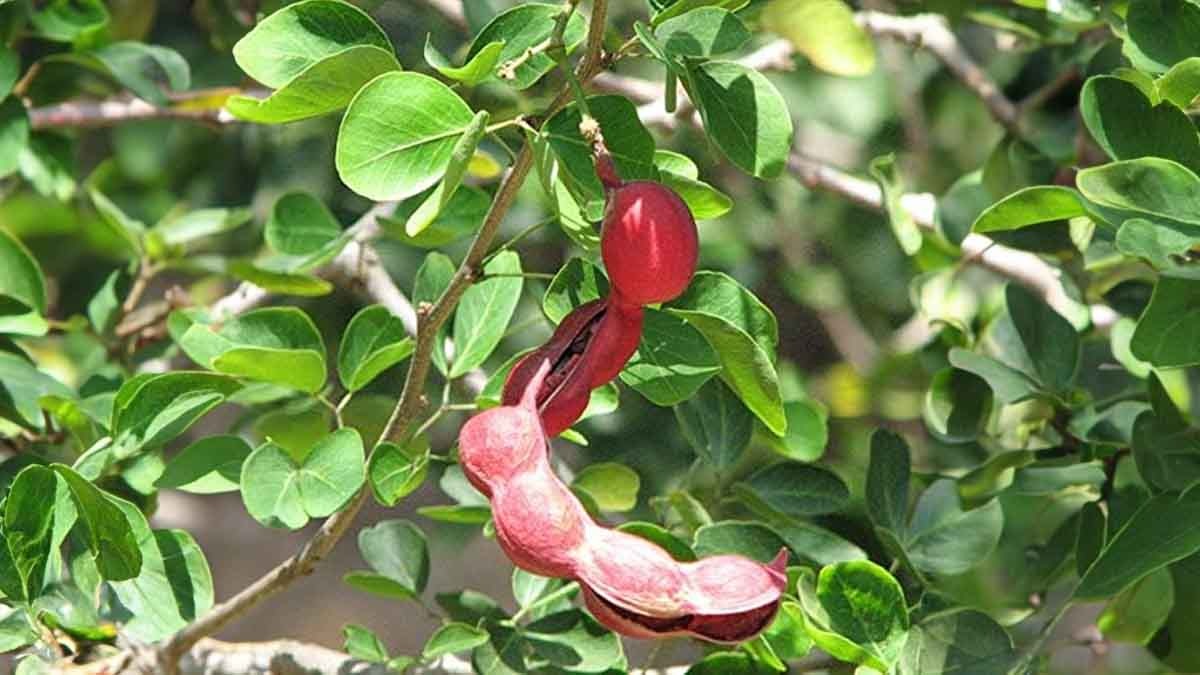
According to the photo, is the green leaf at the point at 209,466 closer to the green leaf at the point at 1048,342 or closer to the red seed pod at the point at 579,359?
the red seed pod at the point at 579,359

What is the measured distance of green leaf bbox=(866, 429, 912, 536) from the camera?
3.77 ft

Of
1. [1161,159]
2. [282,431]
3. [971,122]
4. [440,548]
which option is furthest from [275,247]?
[971,122]

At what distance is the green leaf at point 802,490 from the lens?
1159 millimetres

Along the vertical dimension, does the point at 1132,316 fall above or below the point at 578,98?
below

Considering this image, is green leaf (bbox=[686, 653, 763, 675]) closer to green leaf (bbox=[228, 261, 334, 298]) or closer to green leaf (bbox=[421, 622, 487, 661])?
green leaf (bbox=[421, 622, 487, 661])

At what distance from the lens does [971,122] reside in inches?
88.4

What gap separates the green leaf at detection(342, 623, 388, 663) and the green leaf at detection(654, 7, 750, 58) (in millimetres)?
410

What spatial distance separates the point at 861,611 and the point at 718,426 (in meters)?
0.22

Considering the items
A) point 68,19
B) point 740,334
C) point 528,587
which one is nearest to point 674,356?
point 740,334

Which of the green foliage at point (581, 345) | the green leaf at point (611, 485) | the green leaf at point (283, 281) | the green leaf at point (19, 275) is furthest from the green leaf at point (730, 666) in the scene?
the green leaf at point (19, 275)

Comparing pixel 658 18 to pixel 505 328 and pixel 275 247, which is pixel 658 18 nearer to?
pixel 505 328

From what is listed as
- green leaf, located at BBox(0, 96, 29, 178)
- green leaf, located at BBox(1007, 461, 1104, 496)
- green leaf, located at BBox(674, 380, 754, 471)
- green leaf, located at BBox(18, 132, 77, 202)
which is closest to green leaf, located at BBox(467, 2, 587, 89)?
green leaf, located at BBox(674, 380, 754, 471)

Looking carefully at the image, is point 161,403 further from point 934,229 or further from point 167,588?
point 934,229

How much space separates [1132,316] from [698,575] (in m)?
0.69
